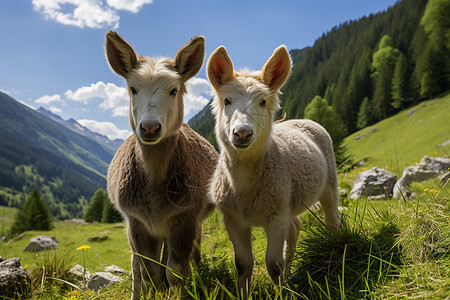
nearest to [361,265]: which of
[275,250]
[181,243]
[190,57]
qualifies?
[275,250]

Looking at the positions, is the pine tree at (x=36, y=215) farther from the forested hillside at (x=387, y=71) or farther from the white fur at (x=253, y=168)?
the white fur at (x=253, y=168)

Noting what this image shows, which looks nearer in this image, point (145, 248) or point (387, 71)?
point (145, 248)

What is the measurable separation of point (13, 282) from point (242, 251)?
12.3ft

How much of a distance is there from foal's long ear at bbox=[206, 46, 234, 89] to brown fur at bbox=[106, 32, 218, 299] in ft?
1.15

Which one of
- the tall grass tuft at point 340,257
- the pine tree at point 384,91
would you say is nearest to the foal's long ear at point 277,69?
the tall grass tuft at point 340,257

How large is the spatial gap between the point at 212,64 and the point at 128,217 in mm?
2618

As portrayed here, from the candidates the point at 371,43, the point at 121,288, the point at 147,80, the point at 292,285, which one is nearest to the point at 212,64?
the point at 147,80

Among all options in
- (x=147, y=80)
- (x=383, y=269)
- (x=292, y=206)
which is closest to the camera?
(x=383, y=269)

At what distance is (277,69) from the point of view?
4.27 meters

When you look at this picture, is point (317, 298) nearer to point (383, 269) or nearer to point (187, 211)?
point (383, 269)

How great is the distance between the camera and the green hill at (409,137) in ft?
109

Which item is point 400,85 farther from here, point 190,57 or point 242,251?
point 242,251

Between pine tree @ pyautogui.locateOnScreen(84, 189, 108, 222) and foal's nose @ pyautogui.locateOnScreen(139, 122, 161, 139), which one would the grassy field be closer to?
foal's nose @ pyautogui.locateOnScreen(139, 122, 161, 139)

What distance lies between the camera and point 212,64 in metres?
4.21
